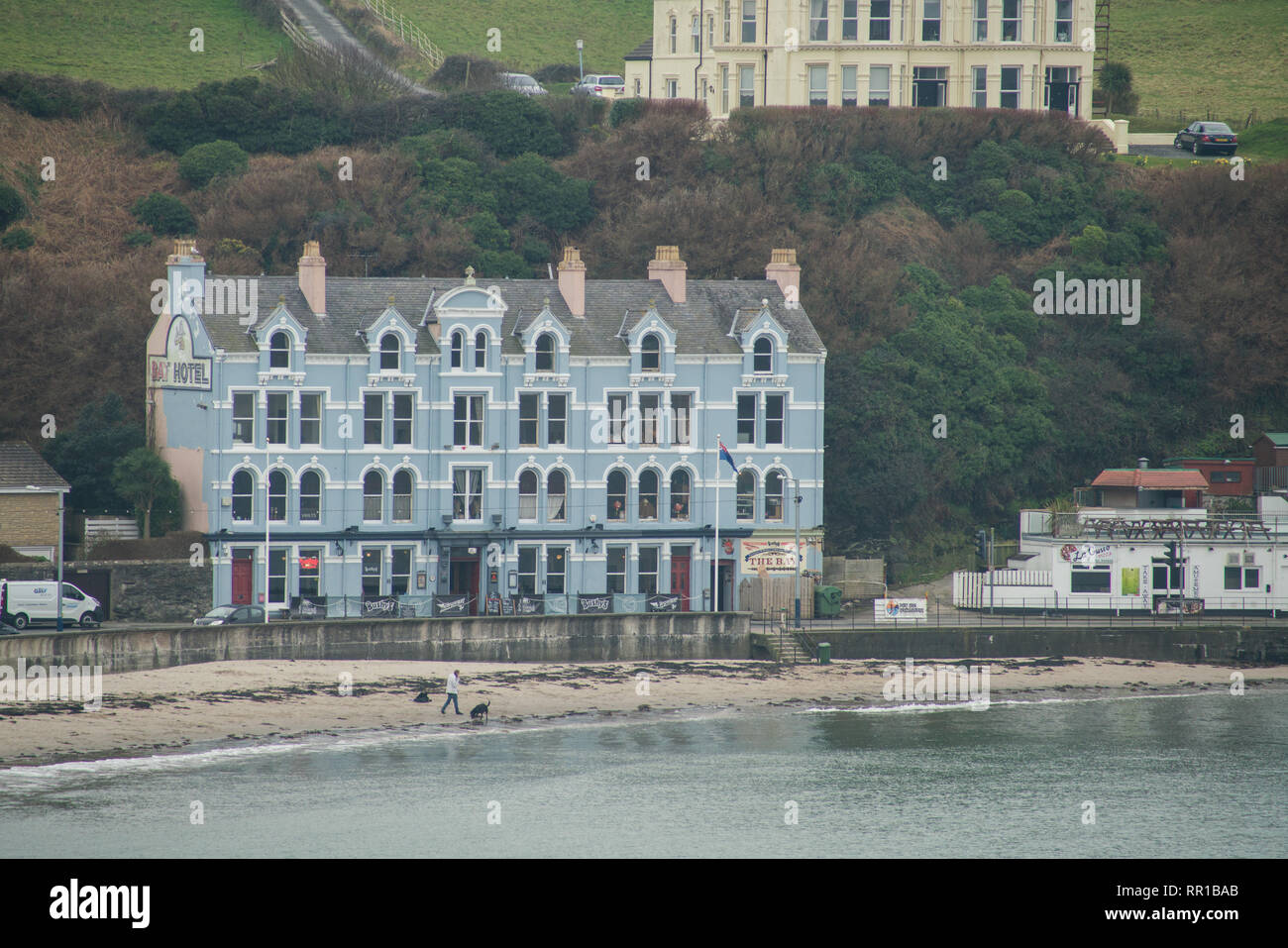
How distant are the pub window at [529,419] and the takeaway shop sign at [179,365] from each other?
1026 centimetres

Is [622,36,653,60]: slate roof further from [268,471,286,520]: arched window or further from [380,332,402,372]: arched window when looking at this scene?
[268,471,286,520]: arched window

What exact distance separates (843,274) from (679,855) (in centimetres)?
4071

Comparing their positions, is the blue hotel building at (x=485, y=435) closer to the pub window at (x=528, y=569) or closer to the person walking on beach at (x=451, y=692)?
the pub window at (x=528, y=569)

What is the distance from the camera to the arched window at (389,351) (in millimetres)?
62188

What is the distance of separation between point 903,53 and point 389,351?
129 ft

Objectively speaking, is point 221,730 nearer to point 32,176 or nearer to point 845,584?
point 845,584

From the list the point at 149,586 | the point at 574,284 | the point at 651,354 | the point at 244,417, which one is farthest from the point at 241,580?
the point at 651,354

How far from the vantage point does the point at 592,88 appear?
102375 millimetres

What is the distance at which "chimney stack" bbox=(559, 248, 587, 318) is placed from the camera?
6506 centimetres

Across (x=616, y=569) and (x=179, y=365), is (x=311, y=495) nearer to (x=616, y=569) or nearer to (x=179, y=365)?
(x=179, y=365)

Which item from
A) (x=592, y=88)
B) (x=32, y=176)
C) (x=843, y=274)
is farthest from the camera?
(x=592, y=88)

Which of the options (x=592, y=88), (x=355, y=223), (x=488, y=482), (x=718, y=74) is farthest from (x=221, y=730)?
(x=592, y=88)

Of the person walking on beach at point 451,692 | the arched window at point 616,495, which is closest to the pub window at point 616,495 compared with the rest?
the arched window at point 616,495

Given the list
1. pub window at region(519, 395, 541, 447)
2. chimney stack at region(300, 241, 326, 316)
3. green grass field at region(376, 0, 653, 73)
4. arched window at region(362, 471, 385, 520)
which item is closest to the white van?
arched window at region(362, 471, 385, 520)
